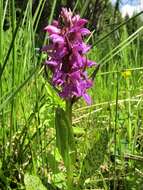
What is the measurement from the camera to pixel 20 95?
3.85 feet

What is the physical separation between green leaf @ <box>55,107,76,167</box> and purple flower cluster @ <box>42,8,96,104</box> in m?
0.04

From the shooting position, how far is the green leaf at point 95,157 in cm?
89

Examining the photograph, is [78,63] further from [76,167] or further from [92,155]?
[76,167]

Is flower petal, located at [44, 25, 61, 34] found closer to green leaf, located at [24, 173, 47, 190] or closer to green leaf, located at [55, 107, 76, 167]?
green leaf, located at [55, 107, 76, 167]

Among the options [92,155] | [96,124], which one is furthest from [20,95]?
[92,155]

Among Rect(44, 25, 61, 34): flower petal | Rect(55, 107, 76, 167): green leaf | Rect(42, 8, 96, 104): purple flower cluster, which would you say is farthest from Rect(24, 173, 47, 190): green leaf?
Rect(44, 25, 61, 34): flower petal

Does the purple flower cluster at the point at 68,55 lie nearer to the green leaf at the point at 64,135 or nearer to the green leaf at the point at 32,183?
the green leaf at the point at 64,135

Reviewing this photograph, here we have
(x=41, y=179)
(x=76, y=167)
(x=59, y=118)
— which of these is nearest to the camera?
(x=59, y=118)

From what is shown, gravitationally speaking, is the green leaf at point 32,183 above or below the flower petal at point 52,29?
below

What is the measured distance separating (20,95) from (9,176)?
23 cm

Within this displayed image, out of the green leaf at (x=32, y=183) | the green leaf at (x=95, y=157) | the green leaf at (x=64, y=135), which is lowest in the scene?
the green leaf at (x=32, y=183)

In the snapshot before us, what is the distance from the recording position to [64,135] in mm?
824

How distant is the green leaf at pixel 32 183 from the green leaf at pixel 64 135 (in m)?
0.06

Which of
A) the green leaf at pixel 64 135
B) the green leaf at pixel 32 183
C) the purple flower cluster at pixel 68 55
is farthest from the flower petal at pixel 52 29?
the green leaf at pixel 32 183
